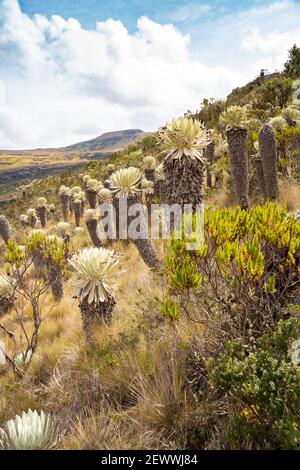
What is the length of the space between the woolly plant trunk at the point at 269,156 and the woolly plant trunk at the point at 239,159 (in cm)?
49

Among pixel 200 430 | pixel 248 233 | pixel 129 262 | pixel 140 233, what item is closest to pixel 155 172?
pixel 129 262

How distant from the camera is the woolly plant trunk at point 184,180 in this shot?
16.3 feet

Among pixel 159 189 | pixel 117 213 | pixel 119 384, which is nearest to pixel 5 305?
pixel 117 213

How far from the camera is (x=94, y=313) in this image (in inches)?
213

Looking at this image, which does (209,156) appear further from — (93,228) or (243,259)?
(243,259)

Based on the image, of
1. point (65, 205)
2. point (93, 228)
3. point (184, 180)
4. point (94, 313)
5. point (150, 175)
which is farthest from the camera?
point (65, 205)

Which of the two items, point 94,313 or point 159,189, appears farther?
point 159,189

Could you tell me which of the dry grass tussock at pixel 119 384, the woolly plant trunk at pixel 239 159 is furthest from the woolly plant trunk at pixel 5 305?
the woolly plant trunk at pixel 239 159

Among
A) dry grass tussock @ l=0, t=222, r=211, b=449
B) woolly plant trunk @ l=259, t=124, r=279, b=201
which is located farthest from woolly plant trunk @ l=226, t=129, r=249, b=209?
dry grass tussock @ l=0, t=222, r=211, b=449

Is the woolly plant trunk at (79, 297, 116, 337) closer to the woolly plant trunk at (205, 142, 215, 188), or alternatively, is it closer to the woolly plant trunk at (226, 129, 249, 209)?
the woolly plant trunk at (226, 129, 249, 209)

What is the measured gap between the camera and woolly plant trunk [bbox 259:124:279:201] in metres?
7.64

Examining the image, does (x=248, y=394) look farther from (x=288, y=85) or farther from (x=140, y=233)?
(x=288, y=85)

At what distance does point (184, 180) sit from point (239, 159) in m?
3.01

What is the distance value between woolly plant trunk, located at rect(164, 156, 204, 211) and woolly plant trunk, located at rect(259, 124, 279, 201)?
3248mm
